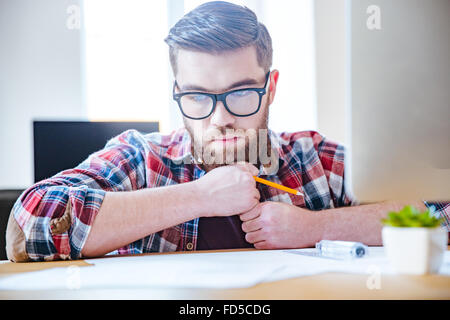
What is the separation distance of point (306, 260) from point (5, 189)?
827 mm

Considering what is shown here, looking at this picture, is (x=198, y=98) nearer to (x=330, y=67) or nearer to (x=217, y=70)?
(x=217, y=70)

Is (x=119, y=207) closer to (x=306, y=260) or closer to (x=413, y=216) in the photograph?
(x=306, y=260)

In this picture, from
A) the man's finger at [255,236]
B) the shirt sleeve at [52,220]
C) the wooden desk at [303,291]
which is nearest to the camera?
the wooden desk at [303,291]

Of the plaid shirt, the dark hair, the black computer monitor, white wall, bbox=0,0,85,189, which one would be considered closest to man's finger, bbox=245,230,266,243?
the plaid shirt

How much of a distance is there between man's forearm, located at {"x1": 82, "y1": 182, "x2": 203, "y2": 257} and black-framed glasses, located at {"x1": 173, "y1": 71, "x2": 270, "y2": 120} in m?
0.23

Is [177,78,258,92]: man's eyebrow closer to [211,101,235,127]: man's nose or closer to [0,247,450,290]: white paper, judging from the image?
[211,101,235,127]: man's nose

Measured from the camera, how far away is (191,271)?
576 mm

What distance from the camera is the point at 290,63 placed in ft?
5.29

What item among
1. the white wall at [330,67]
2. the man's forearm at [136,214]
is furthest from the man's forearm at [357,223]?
the white wall at [330,67]

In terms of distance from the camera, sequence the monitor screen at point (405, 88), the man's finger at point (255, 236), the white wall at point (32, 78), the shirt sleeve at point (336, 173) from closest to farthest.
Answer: the monitor screen at point (405, 88)
the man's finger at point (255, 236)
the shirt sleeve at point (336, 173)
the white wall at point (32, 78)

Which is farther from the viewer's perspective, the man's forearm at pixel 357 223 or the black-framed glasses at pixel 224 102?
the black-framed glasses at pixel 224 102

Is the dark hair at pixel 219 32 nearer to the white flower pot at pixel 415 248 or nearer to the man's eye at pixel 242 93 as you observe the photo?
the man's eye at pixel 242 93

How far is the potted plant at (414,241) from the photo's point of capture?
1.62 feet

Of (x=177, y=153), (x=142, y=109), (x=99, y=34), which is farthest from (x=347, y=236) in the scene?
(x=99, y=34)
